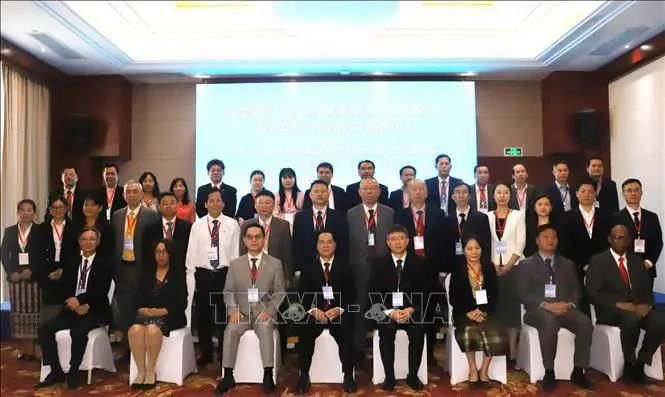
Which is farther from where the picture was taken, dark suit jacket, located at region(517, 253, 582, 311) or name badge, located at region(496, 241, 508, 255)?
name badge, located at region(496, 241, 508, 255)

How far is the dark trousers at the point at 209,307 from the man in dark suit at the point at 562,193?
261cm

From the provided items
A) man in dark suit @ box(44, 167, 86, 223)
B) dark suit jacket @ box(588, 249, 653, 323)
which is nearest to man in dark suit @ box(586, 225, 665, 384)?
dark suit jacket @ box(588, 249, 653, 323)

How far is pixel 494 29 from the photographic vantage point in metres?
5.51

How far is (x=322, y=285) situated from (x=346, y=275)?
177 mm

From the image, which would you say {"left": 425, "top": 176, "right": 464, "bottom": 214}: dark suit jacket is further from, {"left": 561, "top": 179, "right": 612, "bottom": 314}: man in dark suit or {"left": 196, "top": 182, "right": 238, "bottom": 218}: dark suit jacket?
{"left": 196, "top": 182, "right": 238, "bottom": 218}: dark suit jacket

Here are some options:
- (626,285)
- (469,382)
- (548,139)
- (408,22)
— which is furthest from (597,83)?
(469,382)

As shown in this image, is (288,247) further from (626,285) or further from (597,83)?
(597,83)

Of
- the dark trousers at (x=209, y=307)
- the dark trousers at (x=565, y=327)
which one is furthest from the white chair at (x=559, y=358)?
the dark trousers at (x=209, y=307)

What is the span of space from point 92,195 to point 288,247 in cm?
173

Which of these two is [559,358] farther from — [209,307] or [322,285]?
[209,307]

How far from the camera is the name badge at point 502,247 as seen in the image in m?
3.77

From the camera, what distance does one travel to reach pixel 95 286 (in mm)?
3578

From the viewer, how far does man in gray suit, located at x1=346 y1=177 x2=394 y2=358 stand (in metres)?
3.73

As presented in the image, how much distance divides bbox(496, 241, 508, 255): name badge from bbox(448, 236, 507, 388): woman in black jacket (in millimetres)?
411
